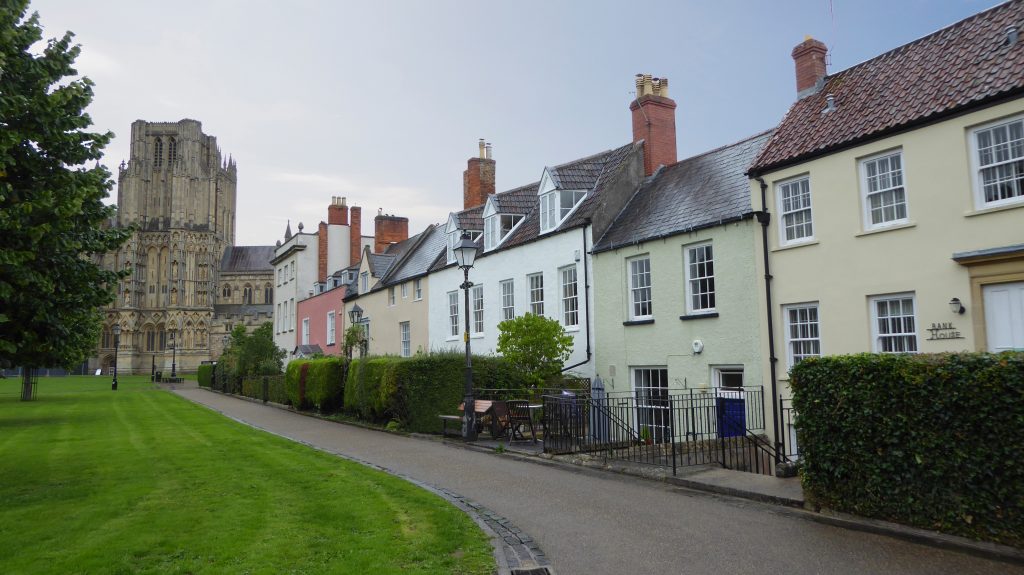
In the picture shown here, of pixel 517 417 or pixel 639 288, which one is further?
pixel 639 288

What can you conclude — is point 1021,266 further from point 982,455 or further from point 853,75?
point 853,75

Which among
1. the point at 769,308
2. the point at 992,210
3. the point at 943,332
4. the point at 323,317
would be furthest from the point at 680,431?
the point at 323,317

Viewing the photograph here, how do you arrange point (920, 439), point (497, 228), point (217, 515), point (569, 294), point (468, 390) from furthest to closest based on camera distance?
point (497, 228)
point (569, 294)
point (468, 390)
point (217, 515)
point (920, 439)

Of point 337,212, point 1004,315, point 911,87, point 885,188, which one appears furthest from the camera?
point 337,212

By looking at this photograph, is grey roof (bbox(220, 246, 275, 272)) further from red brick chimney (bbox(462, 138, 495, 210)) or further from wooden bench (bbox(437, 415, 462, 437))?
wooden bench (bbox(437, 415, 462, 437))

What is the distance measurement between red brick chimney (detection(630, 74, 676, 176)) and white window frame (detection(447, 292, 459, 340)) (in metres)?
10.3

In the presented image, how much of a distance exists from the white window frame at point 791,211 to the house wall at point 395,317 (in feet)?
59.5

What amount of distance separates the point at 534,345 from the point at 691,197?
6.10 meters

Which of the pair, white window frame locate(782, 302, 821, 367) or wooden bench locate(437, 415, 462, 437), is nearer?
white window frame locate(782, 302, 821, 367)

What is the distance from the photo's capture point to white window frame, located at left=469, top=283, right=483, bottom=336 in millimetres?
27281

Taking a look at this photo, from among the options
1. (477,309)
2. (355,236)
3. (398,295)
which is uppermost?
(355,236)

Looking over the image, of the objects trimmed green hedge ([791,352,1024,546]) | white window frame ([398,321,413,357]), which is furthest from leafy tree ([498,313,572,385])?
white window frame ([398,321,413,357])

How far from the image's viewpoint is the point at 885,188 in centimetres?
1313

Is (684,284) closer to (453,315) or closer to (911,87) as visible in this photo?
(911,87)
